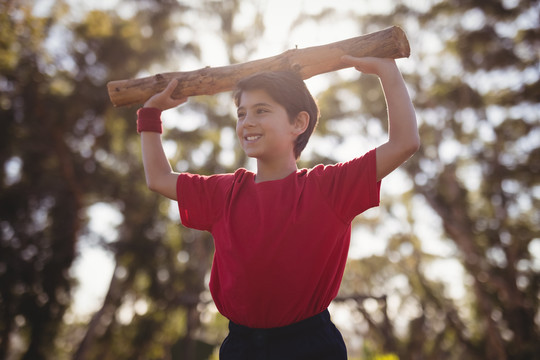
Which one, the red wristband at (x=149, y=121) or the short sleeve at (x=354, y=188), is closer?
the short sleeve at (x=354, y=188)

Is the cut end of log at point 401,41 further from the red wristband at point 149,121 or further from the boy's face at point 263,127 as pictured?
the red wristband at point 149,121

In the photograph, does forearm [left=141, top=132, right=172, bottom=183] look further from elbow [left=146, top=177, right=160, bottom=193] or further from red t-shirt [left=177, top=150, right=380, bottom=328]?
red t-shirt [left=177, top=150, right=380, bottom=328]

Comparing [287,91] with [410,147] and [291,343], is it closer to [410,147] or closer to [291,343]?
[410,147]

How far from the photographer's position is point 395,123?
1.78 m

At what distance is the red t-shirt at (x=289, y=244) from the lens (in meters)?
1.66

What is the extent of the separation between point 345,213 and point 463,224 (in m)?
13.3

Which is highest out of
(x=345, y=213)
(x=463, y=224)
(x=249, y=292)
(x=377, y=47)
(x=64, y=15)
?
(x=64, y=15)

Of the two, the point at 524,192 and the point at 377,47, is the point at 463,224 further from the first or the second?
the point at 377,47

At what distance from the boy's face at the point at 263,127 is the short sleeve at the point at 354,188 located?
350mm

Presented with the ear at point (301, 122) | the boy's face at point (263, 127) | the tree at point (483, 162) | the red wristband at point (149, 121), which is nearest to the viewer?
the boy's face at point (263, 127)

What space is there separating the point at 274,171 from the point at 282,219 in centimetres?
34

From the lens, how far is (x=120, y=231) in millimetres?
15898

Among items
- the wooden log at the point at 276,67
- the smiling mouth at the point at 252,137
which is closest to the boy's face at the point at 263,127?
the smiling mouth at the point at 252,137

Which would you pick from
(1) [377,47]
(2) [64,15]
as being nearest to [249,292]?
(1) [377,47]
